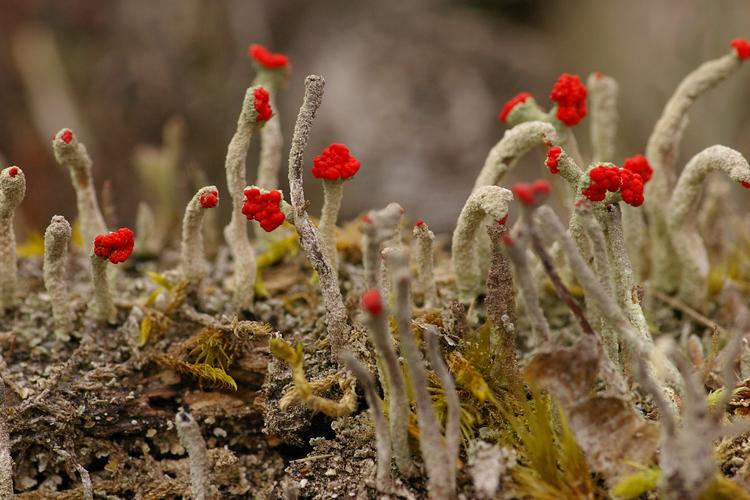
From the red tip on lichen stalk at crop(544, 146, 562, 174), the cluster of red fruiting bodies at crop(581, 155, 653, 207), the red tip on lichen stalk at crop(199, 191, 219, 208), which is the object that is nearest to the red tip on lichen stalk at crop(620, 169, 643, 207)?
the cluster of red fruiting bodies at crop(581, 155, 653, 207)

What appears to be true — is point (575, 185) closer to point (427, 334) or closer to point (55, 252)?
point (427, 334)

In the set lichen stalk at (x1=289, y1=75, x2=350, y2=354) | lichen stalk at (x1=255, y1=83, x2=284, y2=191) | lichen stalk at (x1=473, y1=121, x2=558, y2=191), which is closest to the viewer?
lichen stalk at (x1=289, y1=75, x2=350, y2=354)

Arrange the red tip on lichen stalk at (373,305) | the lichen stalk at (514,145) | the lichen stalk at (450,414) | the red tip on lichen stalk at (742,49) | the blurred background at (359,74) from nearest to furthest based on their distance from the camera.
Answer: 1. the red tip on lichen stalk at (373,305)
2. the lichen stalk at (450,414)
3. the lichen stalk at (514,145)
4. the red tip on lichen stalk at (742,49)
5. the blurred background at (359,74)

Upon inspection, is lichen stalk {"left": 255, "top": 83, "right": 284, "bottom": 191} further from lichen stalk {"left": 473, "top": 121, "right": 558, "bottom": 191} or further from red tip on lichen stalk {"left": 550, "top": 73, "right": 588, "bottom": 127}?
red tip on lichen stalk {"left": 550, "top": 73, "right": 588, "bottom": 127}

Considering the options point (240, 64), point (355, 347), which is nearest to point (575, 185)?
point (355, 347)

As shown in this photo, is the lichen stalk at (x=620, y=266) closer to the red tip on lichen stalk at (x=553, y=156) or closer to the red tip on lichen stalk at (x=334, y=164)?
the red tip on lichen stalk at (x=553, y=156)

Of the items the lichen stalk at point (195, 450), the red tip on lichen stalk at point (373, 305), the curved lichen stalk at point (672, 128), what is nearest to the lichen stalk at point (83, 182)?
the lichen stalk at point (195, 450)
